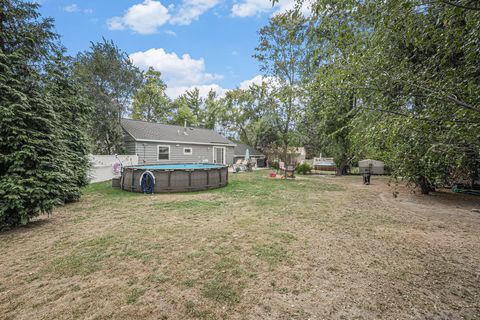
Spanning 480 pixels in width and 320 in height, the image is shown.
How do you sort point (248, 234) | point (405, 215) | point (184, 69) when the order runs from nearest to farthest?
point (248, 234)
point (405, 215)
point (184, 69)

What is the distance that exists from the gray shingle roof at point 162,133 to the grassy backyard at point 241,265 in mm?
10009

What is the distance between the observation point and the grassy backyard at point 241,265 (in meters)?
2.18

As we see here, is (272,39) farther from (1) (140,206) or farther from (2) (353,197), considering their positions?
(1) (140,206)

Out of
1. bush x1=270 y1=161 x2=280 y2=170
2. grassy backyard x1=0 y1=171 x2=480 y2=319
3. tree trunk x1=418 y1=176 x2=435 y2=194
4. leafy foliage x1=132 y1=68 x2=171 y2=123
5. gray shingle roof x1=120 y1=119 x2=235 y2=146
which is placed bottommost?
grassy backyard x1=0 y1=171 x2=480 y2=319

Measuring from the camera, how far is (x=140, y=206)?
627 cm

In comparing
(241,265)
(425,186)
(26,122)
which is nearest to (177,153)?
(26,122)

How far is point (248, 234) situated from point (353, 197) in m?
5.65

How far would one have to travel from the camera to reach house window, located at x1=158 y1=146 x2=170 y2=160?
15.3 m

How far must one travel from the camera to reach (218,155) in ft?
65.6

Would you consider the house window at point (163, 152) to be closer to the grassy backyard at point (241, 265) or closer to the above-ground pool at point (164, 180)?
the above-ground pool at point (164, 180)

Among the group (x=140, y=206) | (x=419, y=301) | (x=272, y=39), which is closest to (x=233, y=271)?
(x=419, y=301)

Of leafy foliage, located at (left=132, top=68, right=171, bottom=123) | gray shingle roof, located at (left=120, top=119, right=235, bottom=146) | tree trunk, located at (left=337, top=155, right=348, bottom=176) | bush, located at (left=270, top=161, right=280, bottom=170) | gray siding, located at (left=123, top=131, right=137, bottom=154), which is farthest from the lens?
leafy foliage, located at (left=132, top=68, right=171, bottom=123)

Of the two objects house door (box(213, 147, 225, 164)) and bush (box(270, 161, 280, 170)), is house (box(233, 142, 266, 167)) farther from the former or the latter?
house door (box(213, 147, 225, 164))

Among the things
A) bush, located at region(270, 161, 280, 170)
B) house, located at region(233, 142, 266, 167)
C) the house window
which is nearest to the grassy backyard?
the house window
